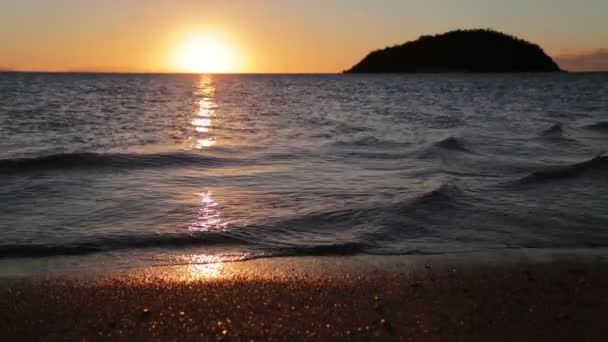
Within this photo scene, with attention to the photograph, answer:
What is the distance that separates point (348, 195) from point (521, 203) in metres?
2.76

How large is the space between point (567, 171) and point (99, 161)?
34.9 ft

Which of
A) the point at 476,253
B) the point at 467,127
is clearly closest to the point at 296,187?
the point at 476,253

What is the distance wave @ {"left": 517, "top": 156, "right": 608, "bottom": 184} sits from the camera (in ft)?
34.0

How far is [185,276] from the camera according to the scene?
496cm

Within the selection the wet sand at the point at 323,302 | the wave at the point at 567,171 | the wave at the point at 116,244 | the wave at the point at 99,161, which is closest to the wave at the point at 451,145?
the wave at the point at 567,171

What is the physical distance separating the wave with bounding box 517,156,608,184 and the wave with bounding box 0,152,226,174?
23.8 feet

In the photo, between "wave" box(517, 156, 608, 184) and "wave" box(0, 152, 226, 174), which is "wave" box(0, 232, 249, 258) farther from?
"wave" box(517, 156, 608, 184)

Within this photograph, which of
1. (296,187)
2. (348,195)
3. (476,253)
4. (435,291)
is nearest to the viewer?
(435,291)

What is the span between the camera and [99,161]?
12.7m

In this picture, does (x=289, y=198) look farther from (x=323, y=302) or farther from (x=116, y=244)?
(x=323, y=302)

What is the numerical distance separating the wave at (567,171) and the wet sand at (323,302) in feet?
17.1

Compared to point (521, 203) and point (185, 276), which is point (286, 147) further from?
point (185, 276)

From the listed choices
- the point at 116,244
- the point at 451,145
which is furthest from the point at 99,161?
the point at 451,145

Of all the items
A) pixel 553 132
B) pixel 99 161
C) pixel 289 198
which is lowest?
pixel 99 161
